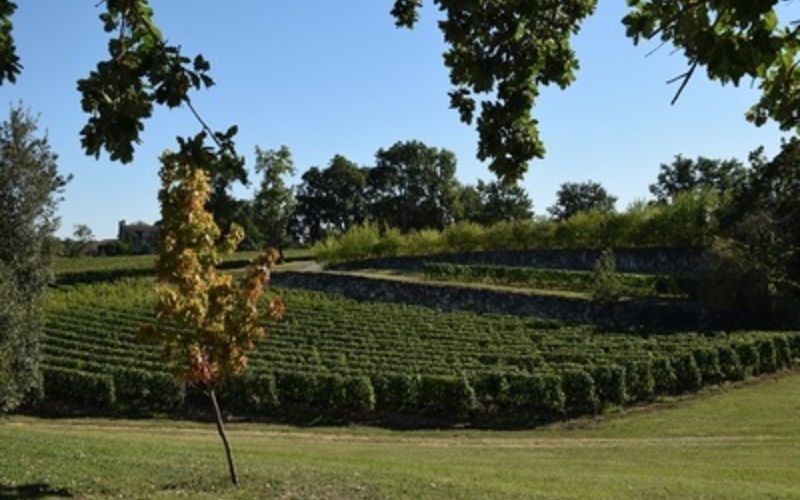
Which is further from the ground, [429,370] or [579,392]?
[429,370]

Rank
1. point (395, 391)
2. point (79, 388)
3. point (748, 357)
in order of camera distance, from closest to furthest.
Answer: point (395, 391)
point (79, 388)
point (748, 357)

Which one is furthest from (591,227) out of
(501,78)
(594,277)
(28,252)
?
(501,78)

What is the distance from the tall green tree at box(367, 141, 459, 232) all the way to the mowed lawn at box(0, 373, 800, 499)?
73.3 metres

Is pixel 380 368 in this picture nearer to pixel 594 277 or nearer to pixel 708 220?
pixel 594 277

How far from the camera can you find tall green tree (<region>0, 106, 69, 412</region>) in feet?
65.4

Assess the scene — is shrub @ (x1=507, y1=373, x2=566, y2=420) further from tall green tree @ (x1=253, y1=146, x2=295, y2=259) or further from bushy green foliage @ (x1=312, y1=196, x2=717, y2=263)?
tall green tree @ (x1=253, y1=146, x2=295, y2=259)

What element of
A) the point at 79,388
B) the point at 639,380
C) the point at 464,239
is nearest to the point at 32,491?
the point at 79,388

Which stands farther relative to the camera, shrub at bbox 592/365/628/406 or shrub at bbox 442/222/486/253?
shrub at bbox 442/222/486/253

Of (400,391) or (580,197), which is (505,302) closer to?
(400,391)

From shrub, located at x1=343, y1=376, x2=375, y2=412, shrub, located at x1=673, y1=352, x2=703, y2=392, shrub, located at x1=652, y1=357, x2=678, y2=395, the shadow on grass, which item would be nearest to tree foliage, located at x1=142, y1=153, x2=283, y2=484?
the shadow on grass

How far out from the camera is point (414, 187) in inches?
4136

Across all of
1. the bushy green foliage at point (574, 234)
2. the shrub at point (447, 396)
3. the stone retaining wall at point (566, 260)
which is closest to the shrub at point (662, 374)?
the shrub at point (447, 396)

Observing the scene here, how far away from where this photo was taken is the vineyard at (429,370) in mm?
28672

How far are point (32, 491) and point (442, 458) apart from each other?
10119 millimetres
